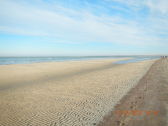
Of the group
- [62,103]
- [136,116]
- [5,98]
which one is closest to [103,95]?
[62,103]

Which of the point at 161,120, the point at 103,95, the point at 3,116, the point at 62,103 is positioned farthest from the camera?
the point at 103,95

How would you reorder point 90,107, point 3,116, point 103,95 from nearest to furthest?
point 3,116 → point 90,107 → point 103,95

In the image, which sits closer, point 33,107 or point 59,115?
point 59,115

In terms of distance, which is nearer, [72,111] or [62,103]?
[72,111]

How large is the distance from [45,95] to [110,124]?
542cm

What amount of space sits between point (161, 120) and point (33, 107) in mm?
6123

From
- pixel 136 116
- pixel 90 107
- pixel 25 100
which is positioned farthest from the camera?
pixel 25 100

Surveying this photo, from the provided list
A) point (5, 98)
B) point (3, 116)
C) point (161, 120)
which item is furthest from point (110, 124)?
point (5, 98)

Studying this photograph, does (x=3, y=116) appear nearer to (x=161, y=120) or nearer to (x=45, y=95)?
(x=45, y=95)

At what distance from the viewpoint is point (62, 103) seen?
24.0ft

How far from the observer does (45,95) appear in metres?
8.71

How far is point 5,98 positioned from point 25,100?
1521 mm

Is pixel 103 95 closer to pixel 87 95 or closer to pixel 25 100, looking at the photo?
pixel 87 95

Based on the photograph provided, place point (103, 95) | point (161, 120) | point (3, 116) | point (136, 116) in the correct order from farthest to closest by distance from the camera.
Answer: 1. point (103, 95)
2. point (3, 116)
3. point (136, 116)
4. point (161, 120)
